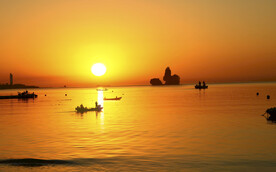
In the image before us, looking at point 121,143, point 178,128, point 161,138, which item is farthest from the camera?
point 178,128

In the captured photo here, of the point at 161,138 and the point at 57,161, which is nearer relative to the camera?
the point at 57,161

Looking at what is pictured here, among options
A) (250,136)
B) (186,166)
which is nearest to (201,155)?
(186,166)

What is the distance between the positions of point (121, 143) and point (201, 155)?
839 cm

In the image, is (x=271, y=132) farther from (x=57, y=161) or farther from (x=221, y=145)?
(x=57, y=161)

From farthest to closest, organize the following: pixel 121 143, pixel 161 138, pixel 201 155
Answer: pixel 161 138 < pixel 121 143 < pixel 201 155

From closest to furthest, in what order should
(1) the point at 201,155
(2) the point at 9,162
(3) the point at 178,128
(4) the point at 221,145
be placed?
→ 1. (2) the point at 9,162
2. (1) the point at 201,155
3. (4) the point at 221,145
4. (3) the point at 178,128

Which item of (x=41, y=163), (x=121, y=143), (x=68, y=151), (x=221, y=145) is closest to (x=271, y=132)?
(x=221, y=145)

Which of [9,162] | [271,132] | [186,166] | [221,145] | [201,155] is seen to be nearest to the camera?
[186,166]

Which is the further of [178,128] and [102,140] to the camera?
[178,128]

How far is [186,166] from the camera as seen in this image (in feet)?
64.5

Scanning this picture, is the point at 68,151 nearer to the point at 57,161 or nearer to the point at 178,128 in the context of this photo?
the point at 57,161

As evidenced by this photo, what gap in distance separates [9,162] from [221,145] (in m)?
17.3

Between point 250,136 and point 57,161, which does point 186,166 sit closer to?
point 57,161

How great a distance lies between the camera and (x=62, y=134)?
34.2 meters
